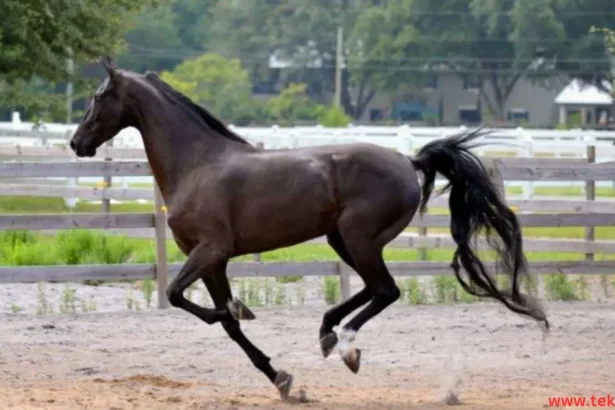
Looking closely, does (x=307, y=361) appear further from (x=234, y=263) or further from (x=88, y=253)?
(x=88, y=253)

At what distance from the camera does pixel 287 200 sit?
7.92 metres

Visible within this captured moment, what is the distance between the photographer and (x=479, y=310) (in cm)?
1227

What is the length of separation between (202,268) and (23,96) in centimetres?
1064

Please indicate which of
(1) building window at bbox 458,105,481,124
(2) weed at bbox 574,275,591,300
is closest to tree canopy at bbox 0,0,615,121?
(1) building window at bbox 458,105,481,124

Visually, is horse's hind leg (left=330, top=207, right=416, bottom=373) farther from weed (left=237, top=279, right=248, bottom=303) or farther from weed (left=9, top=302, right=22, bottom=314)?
weed (left=9, top=302, right=22, bottom=314)

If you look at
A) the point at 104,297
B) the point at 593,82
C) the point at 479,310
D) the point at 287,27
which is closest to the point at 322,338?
the point at 479,310

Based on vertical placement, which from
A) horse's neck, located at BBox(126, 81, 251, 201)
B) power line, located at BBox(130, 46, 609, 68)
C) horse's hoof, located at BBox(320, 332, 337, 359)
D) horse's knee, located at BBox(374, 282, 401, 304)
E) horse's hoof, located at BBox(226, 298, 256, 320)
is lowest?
horse's hoof, located at BBox(320, 332, 337, 359)

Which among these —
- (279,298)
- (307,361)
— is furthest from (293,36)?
(307,361)

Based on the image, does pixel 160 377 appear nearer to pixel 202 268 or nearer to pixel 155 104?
pixel 202 268

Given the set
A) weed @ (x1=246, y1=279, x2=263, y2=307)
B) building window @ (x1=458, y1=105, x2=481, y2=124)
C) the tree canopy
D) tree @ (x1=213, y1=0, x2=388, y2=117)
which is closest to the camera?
weed @ (x1=246, y1=279, x2=263, y2=307)

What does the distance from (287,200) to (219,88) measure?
55114 mm

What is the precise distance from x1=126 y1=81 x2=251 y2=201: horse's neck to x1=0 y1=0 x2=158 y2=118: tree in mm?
5035

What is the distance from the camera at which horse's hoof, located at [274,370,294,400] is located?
7.80 metres

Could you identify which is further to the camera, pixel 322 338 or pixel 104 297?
pixel 104 297
